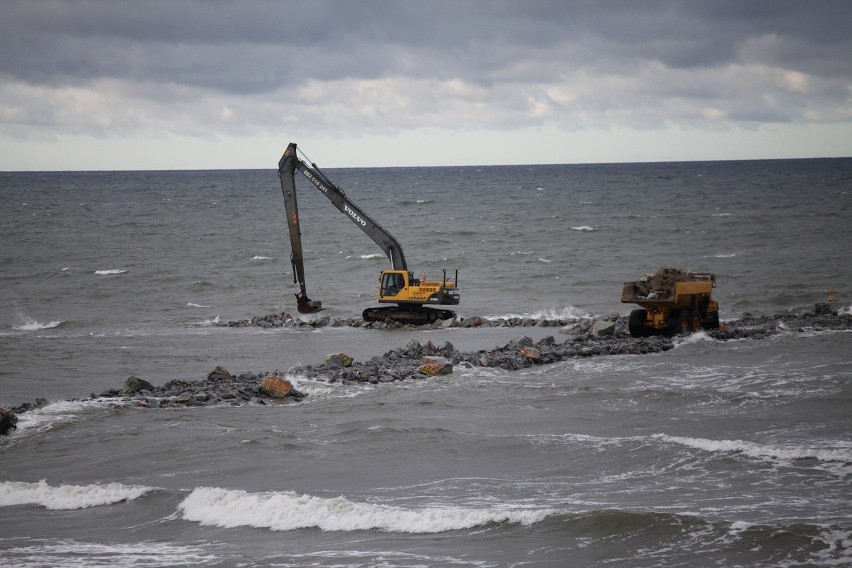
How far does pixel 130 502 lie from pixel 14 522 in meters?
1.46

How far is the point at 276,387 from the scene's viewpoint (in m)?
19.5

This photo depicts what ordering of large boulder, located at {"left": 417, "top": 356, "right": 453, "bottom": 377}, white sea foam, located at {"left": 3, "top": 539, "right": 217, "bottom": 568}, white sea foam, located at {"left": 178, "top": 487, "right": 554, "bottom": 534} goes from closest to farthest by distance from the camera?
white sea foam, located at {"left": 3, "top": 539, "right": 217, "bottom": 568}
white sea foam, located at {"left": 178, "top": 487, "right": 554, "bottom": 534}
large boulder, located at {"left": 417, "top": 356, "right": 453, "bottom": 377}

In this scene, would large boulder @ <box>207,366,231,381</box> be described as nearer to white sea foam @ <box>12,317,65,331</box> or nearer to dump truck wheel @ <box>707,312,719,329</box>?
dump truck wheel @ <box>707,312,719,329</box>

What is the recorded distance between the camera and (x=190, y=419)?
17.8 m

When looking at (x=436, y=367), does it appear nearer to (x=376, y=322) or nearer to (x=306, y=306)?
(x=376, y=322)

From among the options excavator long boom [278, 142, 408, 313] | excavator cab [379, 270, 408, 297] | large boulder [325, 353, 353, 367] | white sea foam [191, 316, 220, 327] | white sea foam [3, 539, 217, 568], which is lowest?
white sea foam [3, 539, 217, 568]

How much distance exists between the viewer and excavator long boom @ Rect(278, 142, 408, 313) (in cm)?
3080

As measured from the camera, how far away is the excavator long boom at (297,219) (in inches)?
1212

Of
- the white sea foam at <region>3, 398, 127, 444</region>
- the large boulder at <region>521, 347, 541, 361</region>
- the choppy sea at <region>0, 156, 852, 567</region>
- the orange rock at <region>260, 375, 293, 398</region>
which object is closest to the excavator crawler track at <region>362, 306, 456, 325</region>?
Answer: the choppy sea at <region>0, 156, 852, 567</region>

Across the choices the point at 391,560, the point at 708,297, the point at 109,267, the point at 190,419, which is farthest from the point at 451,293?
the point at 109,267

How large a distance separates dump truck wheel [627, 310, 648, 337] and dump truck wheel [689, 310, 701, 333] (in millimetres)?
1294

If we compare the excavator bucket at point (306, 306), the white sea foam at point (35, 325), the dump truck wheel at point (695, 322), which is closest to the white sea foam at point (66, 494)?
the dump truck wheel at point (695, 322)

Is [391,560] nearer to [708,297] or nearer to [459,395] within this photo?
[459,395]

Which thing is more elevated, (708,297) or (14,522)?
(708,297)
